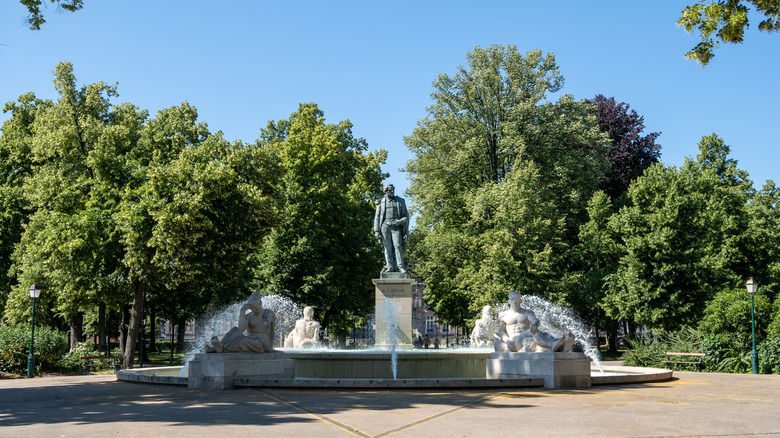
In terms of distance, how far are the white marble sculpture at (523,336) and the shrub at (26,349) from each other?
15981 mm

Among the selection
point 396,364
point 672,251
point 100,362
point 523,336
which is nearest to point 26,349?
point 100,362

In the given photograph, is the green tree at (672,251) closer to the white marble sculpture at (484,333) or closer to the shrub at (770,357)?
the shrub at (770,357)

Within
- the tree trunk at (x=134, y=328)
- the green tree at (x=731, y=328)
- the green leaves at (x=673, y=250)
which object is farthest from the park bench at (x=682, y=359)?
the tree trunk at (x=134, y=328)

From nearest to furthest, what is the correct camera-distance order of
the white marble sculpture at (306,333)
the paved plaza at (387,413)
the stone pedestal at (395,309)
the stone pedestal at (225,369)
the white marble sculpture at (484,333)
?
the paved plaza at (387,413) → the stone pedestal at (225,369) → the stone pedestal at (395,309) → the white marble sculpture at (306,333) → the white marble sculpture at (484,333)

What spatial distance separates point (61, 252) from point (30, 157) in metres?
10.2

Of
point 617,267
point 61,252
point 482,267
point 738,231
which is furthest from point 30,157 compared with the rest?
point 738,231

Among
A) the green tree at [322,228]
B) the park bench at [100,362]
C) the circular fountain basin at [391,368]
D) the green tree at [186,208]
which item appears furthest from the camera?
the green tree at [322,228]

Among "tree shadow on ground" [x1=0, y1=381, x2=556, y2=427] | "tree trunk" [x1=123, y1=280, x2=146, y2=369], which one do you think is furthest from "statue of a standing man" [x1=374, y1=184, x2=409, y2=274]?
"tree trunk" [x1=123, y1=280, x2=146, y2=369]

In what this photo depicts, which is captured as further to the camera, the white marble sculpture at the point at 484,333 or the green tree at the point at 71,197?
the green tree at the point at 71,197

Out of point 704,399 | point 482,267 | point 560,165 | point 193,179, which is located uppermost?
point 560,165

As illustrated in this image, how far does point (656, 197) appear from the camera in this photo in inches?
1254

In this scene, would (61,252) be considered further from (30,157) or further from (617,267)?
(617,267)

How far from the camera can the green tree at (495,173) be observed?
32062 mm

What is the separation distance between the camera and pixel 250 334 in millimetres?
14141
